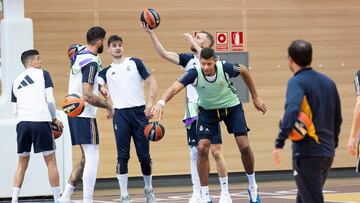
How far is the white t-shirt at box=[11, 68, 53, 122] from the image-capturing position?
14.0m

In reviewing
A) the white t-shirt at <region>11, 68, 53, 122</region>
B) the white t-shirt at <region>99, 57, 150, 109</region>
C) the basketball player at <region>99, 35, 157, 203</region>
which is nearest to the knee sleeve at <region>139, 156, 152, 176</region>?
the basketball player at <region>99, 35, 157, 203</region>

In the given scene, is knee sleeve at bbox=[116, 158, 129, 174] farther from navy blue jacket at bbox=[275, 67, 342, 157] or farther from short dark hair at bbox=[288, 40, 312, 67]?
short dark hair at bbox=[288, 40, 312, 67]

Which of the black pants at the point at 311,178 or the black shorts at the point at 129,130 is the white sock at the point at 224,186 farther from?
the black pants at the point at 311,178

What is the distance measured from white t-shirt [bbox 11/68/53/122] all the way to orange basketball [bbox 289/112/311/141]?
5.95 m

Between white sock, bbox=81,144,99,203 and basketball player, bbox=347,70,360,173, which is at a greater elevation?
basketball player, bbox=347,70,360,173

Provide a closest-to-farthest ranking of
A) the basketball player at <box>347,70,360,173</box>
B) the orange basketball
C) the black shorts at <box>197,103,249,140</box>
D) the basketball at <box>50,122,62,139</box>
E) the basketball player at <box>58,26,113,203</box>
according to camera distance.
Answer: the orange basketball, the basketball player at <box>347,70,360,173</box>, the basketball player at <box>58,26,113,203</box>, the black shorts at <box>197,103,249,140</box>, the basketball at <box>50,122,62,139</box>

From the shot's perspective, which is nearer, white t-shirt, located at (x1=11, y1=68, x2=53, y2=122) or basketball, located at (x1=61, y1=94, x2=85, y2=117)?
basketball, located at (x1=61, y1=94, x2=85, y2=117)

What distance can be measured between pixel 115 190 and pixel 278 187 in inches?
126

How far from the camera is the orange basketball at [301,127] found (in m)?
8.84

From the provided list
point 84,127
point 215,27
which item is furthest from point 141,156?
point 215,27

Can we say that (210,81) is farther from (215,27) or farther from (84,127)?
(215,27)

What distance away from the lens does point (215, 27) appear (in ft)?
63.7

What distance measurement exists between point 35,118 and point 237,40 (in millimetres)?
6702

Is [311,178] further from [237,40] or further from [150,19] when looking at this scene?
[237,40]
